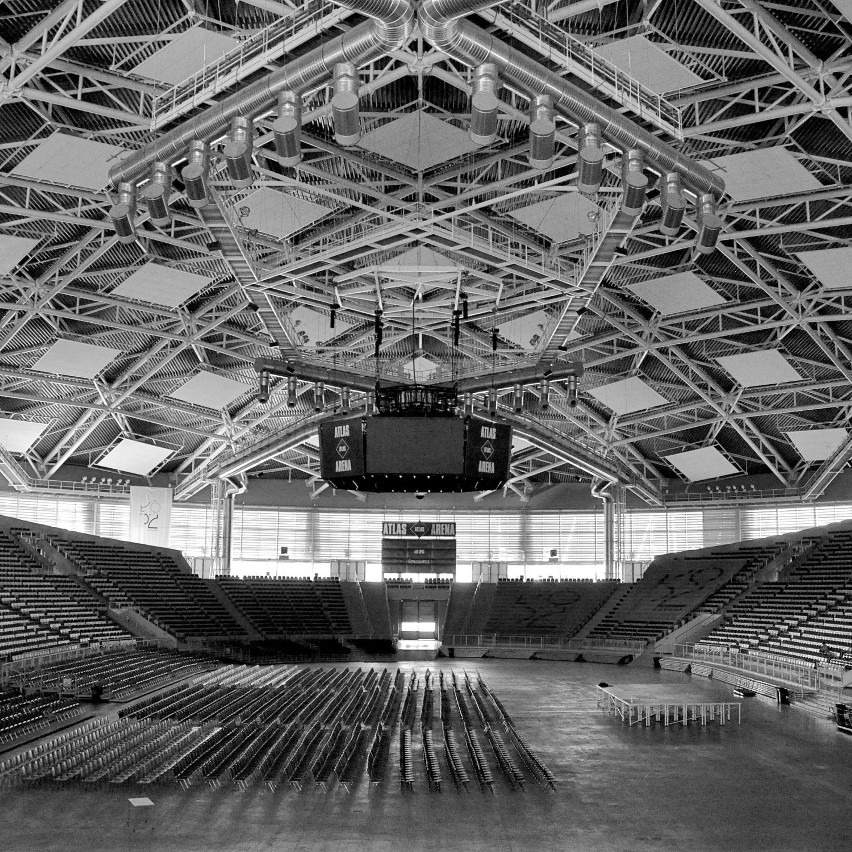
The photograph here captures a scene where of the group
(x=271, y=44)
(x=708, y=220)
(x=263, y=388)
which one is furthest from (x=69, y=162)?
(x=708, y=220)

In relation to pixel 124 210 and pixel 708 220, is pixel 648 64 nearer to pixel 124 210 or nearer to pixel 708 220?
pixel 708 220

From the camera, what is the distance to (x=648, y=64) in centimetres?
1916

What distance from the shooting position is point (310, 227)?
29281 millimetres

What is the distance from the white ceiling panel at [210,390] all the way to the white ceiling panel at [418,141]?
68.8 feet

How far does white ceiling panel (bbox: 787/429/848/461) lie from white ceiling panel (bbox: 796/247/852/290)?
60.9 ft

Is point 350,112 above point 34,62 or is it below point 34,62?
below

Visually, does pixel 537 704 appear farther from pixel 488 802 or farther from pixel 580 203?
pixel 580 203

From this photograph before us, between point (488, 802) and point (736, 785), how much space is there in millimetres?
5360

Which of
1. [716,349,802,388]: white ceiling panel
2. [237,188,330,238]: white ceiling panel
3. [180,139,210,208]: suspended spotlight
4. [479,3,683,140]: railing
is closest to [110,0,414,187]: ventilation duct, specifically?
[180,139,210,208]: suspended spotlight

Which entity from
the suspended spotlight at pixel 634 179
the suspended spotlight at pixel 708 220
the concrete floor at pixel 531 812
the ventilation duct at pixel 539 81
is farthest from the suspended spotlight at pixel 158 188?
the concrete floor at pixel 531 812

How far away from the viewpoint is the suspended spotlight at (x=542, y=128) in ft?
46.2

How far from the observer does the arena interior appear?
49.8 feet

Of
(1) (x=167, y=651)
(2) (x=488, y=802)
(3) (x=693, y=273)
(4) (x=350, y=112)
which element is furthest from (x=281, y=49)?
(1) (x=167, y=651)

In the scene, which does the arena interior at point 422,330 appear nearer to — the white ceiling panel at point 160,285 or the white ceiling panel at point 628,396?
the white ceiling panel at point 160,285
